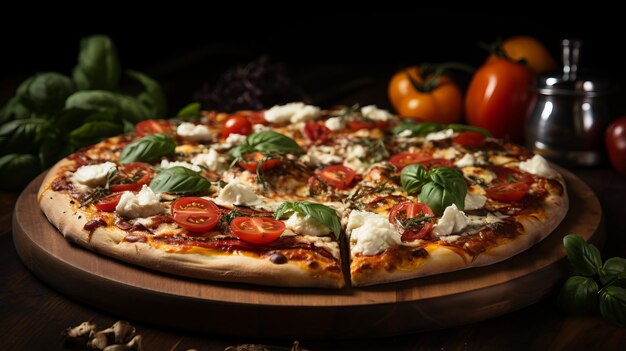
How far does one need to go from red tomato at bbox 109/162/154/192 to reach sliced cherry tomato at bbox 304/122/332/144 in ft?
3.52

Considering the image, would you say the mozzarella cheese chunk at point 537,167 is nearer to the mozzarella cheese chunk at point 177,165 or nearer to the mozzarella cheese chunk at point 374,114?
the mozzarella cheese chunk at point 374,114

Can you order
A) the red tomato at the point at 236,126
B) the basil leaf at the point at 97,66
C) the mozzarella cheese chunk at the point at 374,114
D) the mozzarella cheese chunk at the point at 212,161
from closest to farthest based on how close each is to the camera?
the mozzarella cheese chunk at the point at 212,161 < the red tomato at the point at 236,126 < the mozzarella cheese chunk at the point at 374,114 < the basil leaf at the point at 97,66

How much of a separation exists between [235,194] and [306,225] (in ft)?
1.46

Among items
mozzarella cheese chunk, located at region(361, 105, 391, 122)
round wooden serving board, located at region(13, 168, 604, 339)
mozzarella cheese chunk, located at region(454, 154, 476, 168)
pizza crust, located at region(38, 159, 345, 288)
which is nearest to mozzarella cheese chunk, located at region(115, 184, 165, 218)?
pizza crust, located at region(38, 159, 345, 288)

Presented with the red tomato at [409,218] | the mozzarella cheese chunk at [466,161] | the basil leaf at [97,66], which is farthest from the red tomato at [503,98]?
the basil leaf at [97,66]

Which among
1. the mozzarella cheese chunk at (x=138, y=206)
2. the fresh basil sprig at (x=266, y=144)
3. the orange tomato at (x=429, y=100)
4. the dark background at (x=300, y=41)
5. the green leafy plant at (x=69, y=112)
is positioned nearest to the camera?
the mozzarella cheese chunk at (x=138, y=206)

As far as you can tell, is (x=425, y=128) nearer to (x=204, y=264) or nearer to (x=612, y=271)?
(x=612, y=271)

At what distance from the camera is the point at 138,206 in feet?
11.9

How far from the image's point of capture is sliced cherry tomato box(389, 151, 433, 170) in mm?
4449

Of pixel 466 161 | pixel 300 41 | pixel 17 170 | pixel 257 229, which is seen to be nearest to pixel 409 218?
pixel 257 229

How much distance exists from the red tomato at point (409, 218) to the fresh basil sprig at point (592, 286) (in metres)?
0.55

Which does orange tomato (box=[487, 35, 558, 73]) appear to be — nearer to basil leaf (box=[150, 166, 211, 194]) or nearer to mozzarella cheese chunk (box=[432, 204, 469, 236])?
mozzarella cheese chunk (box=[432, 204, 469, 236])

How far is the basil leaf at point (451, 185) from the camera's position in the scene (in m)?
3.70

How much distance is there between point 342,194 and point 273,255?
94 cm
